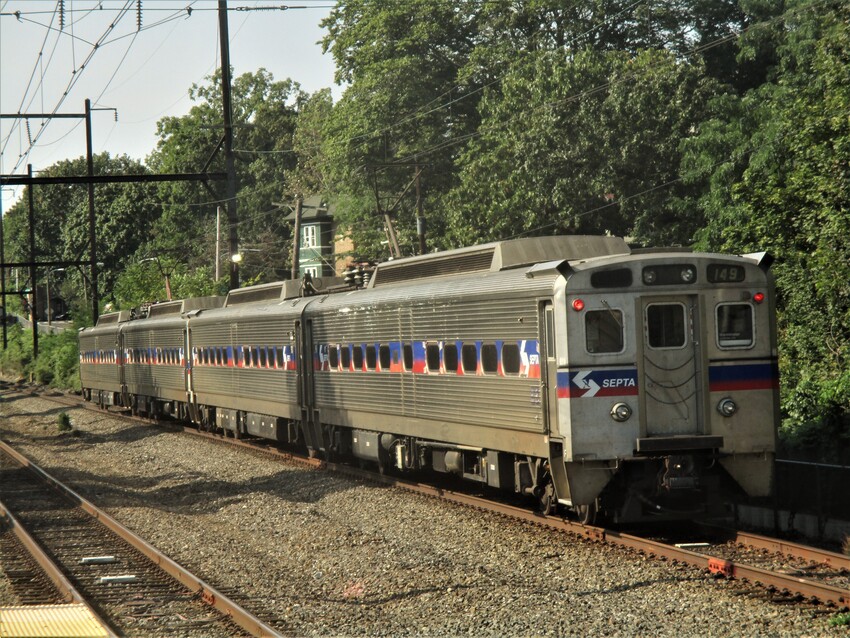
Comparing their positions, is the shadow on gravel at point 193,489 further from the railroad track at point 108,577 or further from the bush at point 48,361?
the bush at point 48,361

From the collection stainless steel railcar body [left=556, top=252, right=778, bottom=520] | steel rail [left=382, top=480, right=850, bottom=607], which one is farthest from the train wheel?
stainless steel railcar body [left=556, top=252, right=778, bottom=520]

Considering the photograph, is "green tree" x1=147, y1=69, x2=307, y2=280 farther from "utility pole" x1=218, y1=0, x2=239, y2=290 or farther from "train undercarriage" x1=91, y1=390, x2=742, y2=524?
"train undercarriage" x1=91, y1=390, x2=742, y2=524

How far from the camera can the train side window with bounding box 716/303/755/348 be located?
42.4ft

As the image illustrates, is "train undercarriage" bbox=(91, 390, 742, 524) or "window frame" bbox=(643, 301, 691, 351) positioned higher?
"window frame" bbox=(643, 301, 691, 351)

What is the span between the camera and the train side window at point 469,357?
15.0m

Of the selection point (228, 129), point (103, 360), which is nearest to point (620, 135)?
point (228, 129)

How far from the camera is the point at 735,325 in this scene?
13.0 metres

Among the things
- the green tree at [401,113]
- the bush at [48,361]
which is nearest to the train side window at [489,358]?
the green tree at [401,113]

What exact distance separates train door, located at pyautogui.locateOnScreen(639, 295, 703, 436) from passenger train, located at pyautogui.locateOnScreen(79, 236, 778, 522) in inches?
0.6

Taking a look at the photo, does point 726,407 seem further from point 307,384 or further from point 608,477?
point 307,384

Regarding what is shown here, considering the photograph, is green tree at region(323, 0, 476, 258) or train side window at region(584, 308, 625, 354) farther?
green tree at region(323, 0, 476, 258)

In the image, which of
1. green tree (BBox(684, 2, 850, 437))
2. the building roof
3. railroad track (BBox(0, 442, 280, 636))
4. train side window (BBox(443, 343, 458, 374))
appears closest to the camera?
railroad track (BBox(0, 442, 280, 636))

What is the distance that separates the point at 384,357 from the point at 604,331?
19.9 feet

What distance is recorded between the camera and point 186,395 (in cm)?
3216
